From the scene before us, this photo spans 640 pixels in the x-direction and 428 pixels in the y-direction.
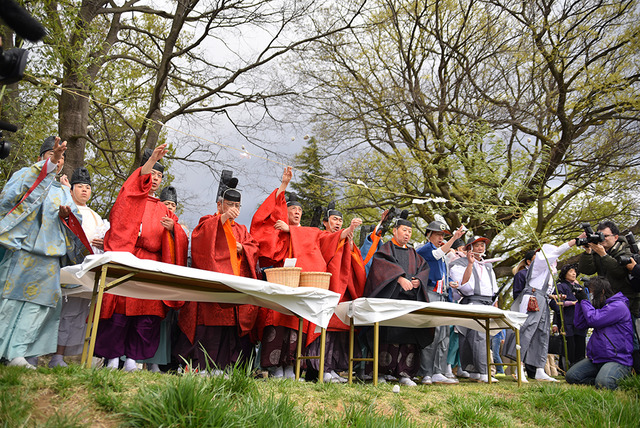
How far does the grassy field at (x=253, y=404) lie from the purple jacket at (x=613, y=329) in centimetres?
73

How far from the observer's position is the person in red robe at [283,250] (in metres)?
5.34

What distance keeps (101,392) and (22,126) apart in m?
7.84

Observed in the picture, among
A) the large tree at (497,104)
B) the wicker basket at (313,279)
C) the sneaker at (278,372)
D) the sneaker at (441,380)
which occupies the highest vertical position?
the large tree at (497,104)

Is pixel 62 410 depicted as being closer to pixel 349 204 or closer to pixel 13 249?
pixel 13 249

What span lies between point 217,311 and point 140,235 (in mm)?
1081

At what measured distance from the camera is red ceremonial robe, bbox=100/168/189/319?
452cm

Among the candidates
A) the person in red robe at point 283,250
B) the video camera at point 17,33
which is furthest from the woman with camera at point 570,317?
the video camera at point 17,33

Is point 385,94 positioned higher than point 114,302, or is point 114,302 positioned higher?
point 385,94

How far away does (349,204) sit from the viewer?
600 inches

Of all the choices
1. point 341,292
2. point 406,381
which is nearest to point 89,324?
point 341,292

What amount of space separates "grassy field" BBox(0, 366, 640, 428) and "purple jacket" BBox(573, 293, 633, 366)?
0.73 m

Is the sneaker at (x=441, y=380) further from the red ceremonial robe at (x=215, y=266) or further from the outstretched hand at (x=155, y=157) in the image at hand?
the outstretched hand at (x=155, y=157)

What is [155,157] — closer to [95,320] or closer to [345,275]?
[95,320]

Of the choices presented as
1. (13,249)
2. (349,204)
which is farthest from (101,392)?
(349,204)
